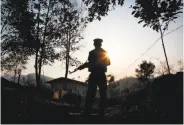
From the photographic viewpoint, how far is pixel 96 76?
5.21 meters

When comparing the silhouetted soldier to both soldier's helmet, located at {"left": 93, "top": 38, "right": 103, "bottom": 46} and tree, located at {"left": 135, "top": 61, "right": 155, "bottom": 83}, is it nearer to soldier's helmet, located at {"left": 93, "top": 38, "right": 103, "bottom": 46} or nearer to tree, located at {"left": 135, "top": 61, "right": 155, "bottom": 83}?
soldier's helmet, located at {"left": 93, "top": 38, "right": 103, "bottom": 46}

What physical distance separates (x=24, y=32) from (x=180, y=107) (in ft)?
77.1

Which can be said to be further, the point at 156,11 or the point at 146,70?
the point at 146,70

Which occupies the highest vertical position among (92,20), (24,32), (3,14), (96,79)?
(3,14)

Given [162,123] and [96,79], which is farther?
[96,79]

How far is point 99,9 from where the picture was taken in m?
6.03

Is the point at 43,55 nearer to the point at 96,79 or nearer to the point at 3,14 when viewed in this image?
the point at 3,14

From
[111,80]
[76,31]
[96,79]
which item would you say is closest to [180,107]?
[96,79]

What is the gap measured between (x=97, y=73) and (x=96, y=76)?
0.29 feet

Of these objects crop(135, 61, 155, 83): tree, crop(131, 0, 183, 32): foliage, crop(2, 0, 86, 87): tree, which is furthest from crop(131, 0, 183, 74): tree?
crop(135, 61, 155, 83): tree

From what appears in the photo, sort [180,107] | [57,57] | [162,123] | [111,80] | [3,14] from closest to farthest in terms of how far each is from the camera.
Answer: [162,123] < [180,107] < [3,14] < [57,57] < [111,80]

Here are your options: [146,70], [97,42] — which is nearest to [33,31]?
[97,42]

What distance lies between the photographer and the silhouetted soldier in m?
5.13

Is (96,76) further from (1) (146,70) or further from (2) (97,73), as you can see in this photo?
(1) (146,70)
